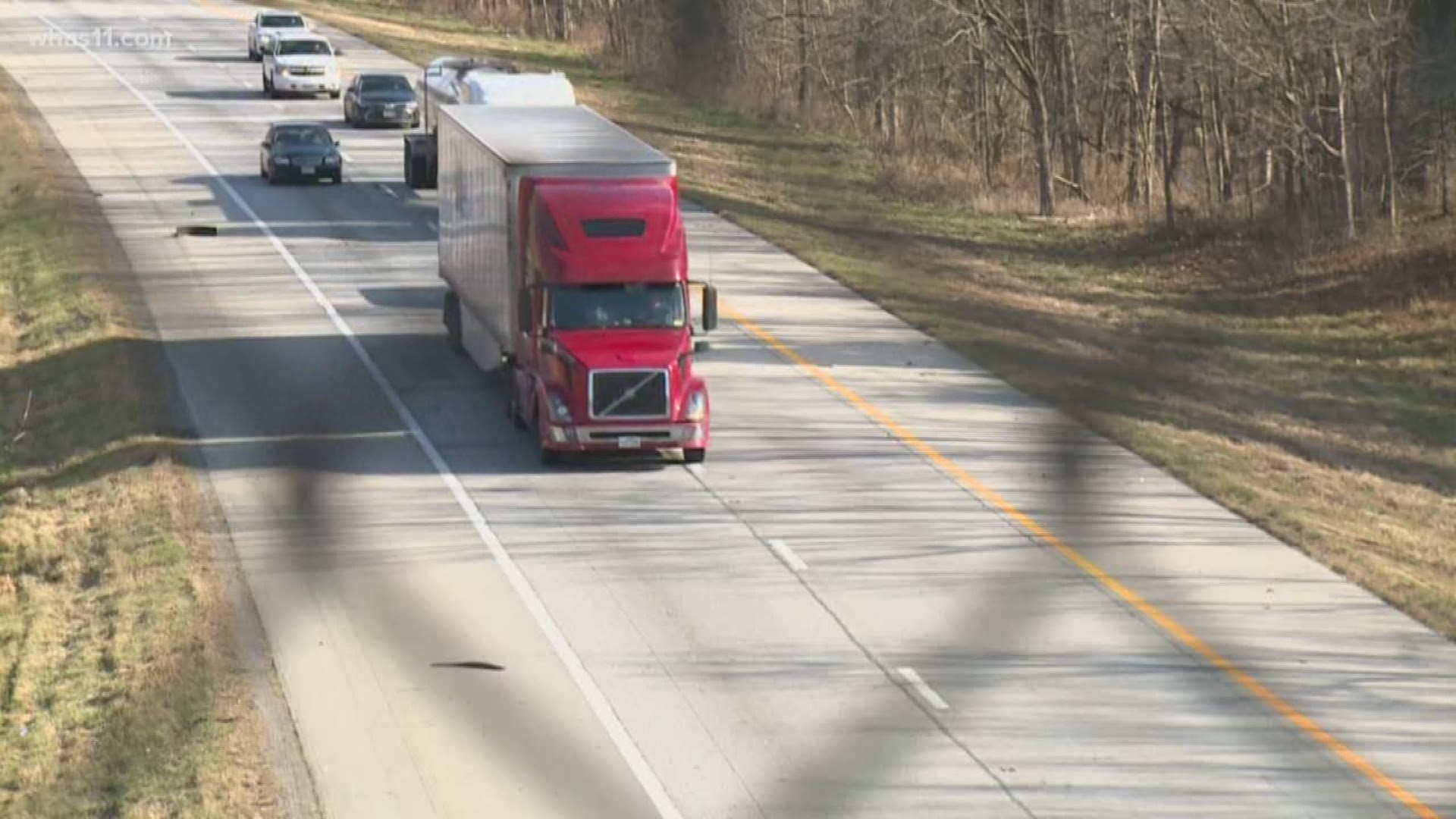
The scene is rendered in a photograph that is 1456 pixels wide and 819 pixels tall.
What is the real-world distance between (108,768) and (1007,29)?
7.74 m

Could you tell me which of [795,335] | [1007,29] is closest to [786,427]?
[795,335]

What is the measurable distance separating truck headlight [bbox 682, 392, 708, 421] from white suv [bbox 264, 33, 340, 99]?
35587 mm

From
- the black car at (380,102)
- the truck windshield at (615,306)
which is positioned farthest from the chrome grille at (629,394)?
the black car at (380,102)

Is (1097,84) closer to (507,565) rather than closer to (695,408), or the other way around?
(695,408)

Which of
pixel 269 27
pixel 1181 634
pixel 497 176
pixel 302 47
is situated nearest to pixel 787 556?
pixel 1181 634

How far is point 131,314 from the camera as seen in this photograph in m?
28.8

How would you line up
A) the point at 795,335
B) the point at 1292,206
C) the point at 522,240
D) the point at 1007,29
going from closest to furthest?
the point at 1007,29
the point at 522,240
the point at 795,335
the point at 1292,206

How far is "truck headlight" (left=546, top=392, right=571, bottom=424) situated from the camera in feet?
69.7

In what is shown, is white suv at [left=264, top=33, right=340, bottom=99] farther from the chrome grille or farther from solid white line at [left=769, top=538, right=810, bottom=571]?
solid white line at [left=769, top=538, right=810, bottom=571]

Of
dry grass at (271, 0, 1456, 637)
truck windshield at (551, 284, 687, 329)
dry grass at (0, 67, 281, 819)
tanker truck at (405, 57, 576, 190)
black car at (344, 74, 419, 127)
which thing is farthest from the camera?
black car at (344, 74, 419, 127)

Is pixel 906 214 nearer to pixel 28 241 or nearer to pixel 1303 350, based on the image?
pixel 1303 350

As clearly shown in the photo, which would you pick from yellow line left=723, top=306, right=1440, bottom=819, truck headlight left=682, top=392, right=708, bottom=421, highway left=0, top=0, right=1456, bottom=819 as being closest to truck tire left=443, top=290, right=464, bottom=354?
highway left=0, top=0, right=1456, bottom=819

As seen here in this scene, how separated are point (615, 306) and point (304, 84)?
35.3 m

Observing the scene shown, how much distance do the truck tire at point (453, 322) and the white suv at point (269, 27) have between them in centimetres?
3403
